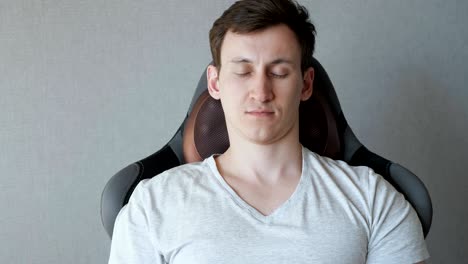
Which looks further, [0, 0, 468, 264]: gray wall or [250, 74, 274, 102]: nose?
[0, 0, 468, 264]: gray wall

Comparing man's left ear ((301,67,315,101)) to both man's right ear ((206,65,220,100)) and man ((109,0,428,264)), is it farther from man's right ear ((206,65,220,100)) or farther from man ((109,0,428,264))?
man's right ear ((206,65,220,100))

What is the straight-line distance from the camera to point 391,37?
189 centimetres

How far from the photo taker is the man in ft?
3.60

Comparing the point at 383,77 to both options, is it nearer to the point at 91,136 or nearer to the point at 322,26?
the point at 322,26

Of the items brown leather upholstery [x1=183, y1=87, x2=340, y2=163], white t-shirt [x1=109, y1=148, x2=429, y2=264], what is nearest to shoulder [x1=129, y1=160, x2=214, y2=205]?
white t-shirt [x1=109, y1=148, x2=429, y2=264]

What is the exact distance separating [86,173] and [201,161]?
1.93ft

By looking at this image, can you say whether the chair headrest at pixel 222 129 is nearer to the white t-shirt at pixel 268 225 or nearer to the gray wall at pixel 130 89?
the white t-shirt at pixel 268 225

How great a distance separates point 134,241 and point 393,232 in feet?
1.68

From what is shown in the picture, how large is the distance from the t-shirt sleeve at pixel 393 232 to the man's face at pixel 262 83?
248 millimetres

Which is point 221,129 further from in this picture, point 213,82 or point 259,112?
point 259,112

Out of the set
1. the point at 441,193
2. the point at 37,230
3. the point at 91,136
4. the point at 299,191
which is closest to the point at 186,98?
the point at 91,136

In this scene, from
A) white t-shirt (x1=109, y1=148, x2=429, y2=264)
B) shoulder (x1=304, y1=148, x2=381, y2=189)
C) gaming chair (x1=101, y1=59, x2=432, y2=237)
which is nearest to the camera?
white t-shirt (x1=109, y1=148, x2=429, y2=264)

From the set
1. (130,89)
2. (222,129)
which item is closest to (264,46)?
(222,129)

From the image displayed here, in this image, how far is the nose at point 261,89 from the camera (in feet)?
3.71
